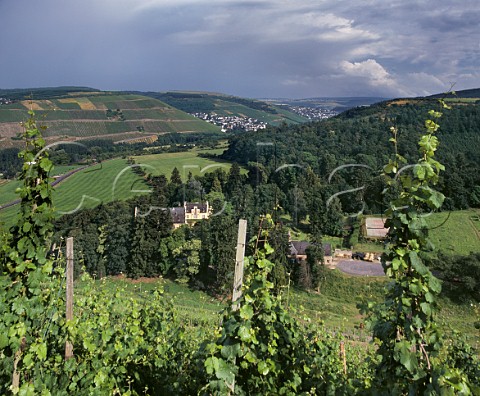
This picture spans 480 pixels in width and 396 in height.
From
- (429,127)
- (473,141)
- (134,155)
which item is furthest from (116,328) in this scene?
(134,155)

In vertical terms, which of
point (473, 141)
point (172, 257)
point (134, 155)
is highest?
point (473, 141)

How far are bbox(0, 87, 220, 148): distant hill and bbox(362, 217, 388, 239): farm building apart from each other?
280 ft

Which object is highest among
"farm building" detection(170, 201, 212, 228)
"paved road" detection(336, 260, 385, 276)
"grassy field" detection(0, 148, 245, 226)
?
"grassy field" detection(0, 148, 245, 226)

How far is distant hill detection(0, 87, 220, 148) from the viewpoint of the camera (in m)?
116

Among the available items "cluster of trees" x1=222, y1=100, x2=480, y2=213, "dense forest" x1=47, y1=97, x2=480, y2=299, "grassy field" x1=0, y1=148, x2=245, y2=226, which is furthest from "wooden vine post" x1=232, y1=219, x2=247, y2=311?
"grassy field" x1=0, y1=148, x2=245, y2=226

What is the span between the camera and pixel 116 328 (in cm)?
604

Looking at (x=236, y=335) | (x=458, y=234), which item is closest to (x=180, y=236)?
(x=458, y=234)

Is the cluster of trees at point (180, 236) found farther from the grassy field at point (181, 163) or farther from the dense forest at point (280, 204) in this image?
the grassy field at point (181, 163)

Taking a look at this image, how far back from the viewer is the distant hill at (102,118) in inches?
4557

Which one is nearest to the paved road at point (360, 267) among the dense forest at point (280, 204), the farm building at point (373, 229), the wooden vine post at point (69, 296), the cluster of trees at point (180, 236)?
the cluster of trees at point (180, 236)

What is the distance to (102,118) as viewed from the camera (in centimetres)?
13925

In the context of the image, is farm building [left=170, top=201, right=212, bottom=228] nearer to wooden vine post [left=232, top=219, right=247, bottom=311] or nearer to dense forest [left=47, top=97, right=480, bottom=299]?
dense forest [left=47, top=97, right=480, bottom=299]

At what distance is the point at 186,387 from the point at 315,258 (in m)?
30.2

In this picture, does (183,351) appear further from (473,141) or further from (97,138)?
(97,138)
